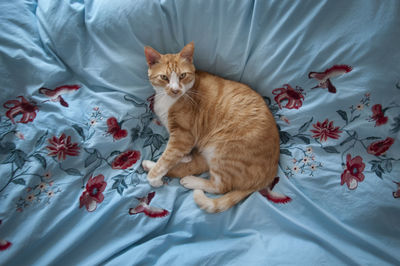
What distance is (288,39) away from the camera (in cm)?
97

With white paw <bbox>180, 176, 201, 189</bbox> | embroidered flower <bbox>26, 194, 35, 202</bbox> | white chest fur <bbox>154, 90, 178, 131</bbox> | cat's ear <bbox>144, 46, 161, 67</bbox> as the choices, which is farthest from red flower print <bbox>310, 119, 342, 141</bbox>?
embroidered flower <bbox>26, 194, 35, 202</bbox>

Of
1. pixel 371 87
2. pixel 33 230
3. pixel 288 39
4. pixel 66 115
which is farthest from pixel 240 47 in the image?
pixel 33 230

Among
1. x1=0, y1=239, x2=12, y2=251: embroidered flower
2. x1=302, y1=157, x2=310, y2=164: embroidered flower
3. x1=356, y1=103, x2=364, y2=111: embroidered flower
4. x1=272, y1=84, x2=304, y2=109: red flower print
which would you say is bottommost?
x1=0, y1=239, x2=12, y2=251: embroidered flower

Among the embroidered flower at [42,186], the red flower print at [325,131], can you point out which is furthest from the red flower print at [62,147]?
the red flower print at [325,131]

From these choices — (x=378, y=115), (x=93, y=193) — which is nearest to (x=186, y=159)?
(x=93, y=193)

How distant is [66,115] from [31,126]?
0.14 m

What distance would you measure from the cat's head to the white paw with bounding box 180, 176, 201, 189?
0.42m

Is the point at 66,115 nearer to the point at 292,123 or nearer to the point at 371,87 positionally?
the point at 292,123

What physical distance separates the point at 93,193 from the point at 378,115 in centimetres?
128

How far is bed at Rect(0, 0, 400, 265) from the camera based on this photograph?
0.82 meters

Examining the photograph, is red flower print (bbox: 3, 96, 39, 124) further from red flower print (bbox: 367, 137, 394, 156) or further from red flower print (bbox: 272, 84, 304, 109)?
red flower print (bbox: 367, 137, 394, 156)

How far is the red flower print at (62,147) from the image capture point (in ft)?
3.00

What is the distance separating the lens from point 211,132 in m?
1.14

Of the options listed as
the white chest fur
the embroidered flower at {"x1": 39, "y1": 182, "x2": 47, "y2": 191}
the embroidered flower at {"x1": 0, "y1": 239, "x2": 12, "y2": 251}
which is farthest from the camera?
the white chest fur
